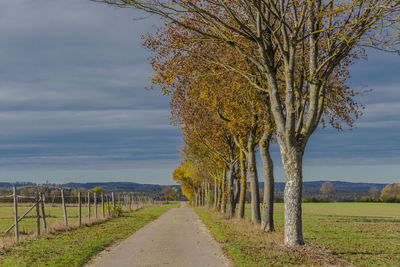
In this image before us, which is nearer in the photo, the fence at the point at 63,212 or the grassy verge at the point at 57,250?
the grassy verge at the point at 57,250

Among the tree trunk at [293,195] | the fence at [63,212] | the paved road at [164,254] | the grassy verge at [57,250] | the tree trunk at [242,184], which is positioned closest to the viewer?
the paved road at [164,254]

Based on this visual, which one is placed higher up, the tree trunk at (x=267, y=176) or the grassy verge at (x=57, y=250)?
the tree trunk at (x=267, y=176)

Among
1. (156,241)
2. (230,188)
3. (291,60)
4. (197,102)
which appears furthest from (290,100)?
(230,188)

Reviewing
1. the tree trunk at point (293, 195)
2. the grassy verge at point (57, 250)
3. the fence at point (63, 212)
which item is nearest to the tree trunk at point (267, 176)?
the tree trunk at point (293, 195)

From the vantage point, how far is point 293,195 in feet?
52.6

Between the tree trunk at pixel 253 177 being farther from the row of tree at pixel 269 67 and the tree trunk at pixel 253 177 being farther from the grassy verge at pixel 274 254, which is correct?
the grassy verge at pixel 274 254

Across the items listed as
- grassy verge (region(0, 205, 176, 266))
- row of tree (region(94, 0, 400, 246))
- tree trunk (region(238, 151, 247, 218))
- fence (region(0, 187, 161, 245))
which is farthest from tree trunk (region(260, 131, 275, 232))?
fence (region(0, 187, 161, 245))

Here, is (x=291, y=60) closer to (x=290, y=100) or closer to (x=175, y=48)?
(x=290, y=100)

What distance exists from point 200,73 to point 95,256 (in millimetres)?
10597

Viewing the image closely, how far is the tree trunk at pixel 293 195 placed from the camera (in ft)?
52.1

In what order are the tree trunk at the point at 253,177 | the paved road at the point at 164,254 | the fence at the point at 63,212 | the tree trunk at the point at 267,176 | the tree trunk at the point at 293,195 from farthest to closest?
the tree trunk at the point at 253,177 → the tree trunk at the point at 267,176 → the fence at the point at 63,212 → the tree trunk at the point at 293,195 → the paved road at the point at 164,254

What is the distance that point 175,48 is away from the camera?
803 inches

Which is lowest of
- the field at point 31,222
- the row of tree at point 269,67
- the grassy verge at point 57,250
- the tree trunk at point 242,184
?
the field at point 31,222

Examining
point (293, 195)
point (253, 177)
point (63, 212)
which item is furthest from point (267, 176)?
point (63, 212)
